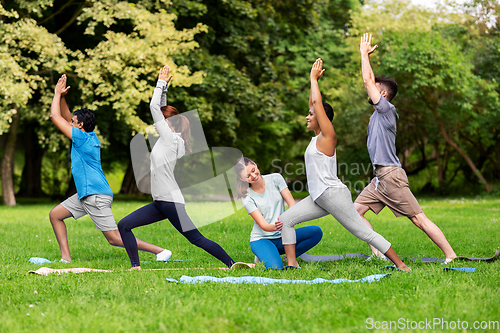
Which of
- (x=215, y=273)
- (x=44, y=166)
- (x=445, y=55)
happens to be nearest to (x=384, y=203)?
(x=215, y=273)

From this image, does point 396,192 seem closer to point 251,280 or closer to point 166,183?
point 251,280

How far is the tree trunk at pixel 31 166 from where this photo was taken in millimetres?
25156

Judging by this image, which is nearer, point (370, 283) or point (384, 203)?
point (370, 283)

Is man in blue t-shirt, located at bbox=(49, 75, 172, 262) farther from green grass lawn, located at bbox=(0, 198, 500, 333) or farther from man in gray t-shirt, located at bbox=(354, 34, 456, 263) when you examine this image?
man in gray t-shirt, located at bbox=(354, 34, 456, 263)

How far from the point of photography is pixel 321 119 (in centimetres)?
516

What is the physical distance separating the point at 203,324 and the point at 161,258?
11.1 feet

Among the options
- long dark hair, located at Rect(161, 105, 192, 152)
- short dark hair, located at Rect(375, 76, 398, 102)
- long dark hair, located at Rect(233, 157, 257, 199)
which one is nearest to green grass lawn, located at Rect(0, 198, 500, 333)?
long dark hair, located at Rect(233, 157, 257, 199)

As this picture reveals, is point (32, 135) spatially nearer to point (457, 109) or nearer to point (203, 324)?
point (457, 109)

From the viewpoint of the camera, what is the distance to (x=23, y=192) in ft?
94.4

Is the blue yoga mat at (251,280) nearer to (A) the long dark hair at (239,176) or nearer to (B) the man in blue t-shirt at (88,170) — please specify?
(A) the long dark hair at (239,176)

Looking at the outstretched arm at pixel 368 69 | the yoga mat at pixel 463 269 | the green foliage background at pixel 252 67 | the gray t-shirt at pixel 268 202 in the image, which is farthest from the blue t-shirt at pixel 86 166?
the green foliage background at pixel 252 67

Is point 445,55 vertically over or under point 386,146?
over

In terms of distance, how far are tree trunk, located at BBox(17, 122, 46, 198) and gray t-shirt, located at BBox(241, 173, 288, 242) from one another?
2124cm

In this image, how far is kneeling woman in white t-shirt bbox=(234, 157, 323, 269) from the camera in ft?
19.4
